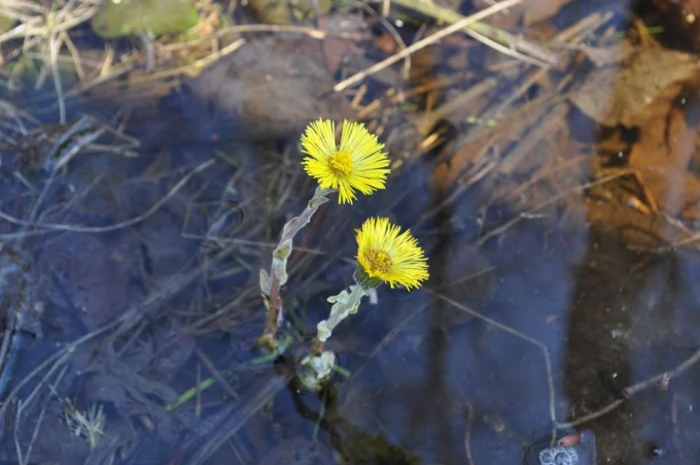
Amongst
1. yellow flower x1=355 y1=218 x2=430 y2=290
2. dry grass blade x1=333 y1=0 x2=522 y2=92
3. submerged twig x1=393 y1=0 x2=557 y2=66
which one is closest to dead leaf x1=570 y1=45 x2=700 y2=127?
submerged twig x1=393 y1=0 x2=557 y2=66

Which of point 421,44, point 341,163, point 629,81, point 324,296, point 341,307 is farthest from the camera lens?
point 421,44

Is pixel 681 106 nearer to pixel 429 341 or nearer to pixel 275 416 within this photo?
pixel 429 341

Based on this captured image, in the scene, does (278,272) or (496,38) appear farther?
(496,38)

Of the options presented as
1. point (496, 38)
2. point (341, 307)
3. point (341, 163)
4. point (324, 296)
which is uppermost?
point (341, 163)

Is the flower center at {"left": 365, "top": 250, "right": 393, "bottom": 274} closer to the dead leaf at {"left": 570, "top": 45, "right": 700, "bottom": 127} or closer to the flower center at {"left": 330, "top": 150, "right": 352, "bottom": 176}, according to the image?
the flower center at {"left": 330, "top": 150, "right": 352, "bottom": 176}

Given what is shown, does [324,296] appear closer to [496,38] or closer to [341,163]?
[341,163]

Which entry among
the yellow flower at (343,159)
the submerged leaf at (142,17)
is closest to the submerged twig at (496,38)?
the submerged leaf at (142,17)

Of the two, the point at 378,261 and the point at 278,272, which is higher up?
the point at 378,261

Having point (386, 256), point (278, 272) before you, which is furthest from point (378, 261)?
point (278, 272)
